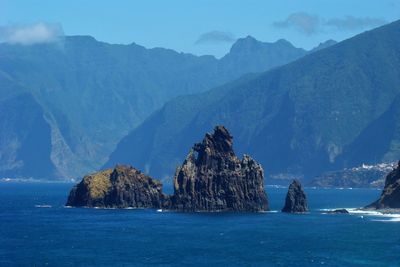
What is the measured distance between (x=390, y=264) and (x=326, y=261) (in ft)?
31.1

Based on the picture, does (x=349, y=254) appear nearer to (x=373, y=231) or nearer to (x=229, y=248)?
(x=229, y=248)

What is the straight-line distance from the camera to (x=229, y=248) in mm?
160250

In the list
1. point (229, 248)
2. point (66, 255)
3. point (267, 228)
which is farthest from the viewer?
point (267, 228)

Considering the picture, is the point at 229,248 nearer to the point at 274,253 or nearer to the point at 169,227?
the point at 274,253

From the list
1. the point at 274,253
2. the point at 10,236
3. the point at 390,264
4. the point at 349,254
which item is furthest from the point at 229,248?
the point at 10,236

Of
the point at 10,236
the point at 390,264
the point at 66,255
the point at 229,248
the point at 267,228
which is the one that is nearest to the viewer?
the point at 390,264

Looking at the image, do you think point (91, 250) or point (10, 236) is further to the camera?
point (10, 236)

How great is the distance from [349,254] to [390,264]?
13.7 metres

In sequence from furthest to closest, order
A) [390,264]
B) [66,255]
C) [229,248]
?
[229,248] < [66,255] < [390,264]

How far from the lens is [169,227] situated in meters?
198

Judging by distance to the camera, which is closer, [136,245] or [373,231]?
[136,245]

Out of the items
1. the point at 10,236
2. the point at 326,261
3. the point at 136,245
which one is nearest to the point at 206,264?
the point at 326,261

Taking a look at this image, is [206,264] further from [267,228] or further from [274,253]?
[267,228]

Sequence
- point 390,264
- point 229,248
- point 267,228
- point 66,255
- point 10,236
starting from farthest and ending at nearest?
point 267,228
point 10,236
point 229,248
point 66,255
point 390,264
